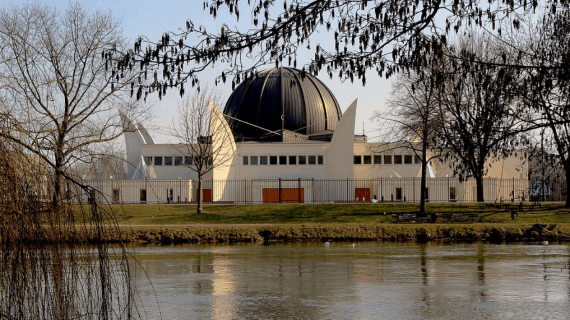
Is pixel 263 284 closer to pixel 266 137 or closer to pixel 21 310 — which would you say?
pixel 21 310

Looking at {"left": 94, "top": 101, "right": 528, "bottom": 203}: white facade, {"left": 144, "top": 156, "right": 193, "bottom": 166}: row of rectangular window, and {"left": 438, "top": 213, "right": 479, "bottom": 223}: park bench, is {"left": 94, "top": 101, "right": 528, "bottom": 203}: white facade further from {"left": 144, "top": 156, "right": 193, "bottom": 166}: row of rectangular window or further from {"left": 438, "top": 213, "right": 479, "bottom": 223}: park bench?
{"left": 438, "top": 213, "right": 479, "bottom": 223}: park bench

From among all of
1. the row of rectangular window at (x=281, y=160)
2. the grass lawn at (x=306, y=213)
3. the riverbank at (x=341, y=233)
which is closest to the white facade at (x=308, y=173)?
the row of rectangular window at (x=281, y=160)

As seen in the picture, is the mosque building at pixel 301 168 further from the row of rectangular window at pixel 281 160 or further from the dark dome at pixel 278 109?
the dark dome at pixel 278 109

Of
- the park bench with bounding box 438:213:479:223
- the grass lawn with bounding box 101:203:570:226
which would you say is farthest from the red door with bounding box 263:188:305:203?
the park bench with bounding box 438:213:479:223

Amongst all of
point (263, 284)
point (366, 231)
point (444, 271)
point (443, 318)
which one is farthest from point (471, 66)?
point (366, 231)

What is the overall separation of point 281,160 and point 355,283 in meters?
44.5

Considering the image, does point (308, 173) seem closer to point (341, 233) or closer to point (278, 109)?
point (278, 109)

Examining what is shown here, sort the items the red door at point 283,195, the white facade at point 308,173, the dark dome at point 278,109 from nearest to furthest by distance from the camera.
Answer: the white facade at point 308,173 → the red door at point 283,195 → the dark dome at point 278,109

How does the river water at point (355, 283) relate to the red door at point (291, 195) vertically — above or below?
below

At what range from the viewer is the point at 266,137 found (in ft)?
222

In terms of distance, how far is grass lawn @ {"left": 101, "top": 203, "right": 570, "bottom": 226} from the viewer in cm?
4000

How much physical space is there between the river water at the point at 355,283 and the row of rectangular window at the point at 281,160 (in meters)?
34.9

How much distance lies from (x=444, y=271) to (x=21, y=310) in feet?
44.5

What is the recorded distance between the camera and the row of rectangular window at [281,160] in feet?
202
